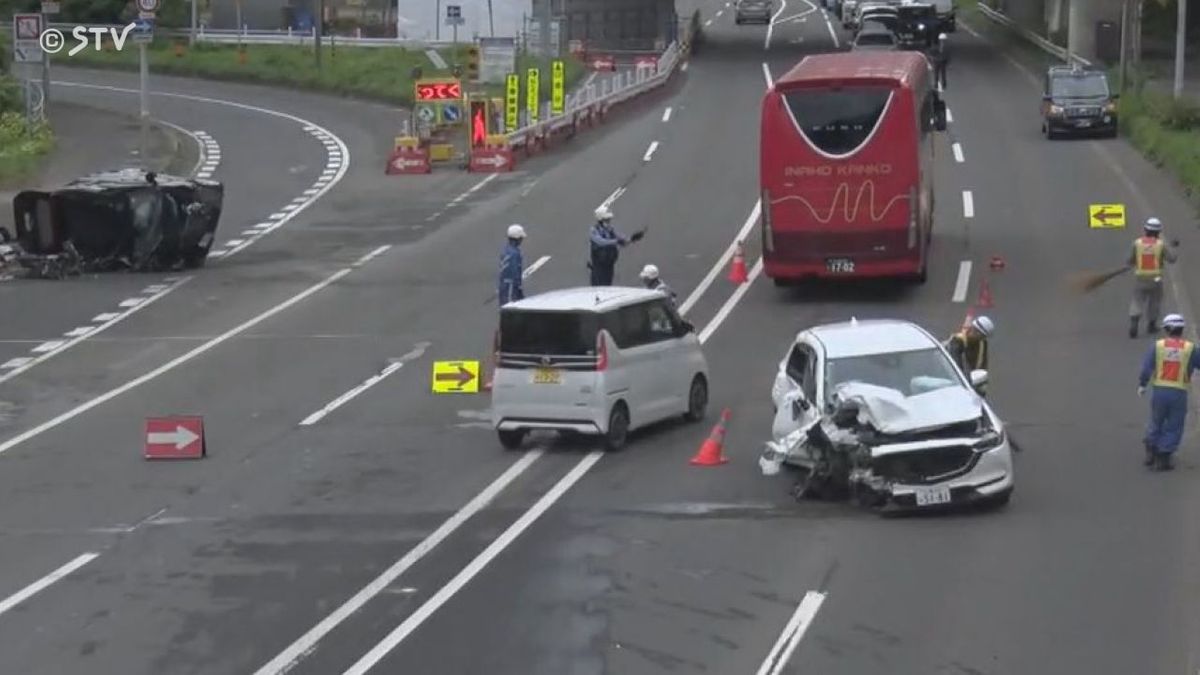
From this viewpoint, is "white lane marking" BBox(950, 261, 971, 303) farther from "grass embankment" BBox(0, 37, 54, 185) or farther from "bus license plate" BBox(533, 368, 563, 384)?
"grass embankment" BBox(0, 37, 54, 185)

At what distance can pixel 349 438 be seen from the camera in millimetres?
25156

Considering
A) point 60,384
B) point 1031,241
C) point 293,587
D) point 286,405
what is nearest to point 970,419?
point 293,587

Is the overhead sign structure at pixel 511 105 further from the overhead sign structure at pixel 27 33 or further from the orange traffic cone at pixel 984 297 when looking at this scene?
the orange traffic cone at pixel 984 297

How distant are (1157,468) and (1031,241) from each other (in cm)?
1918

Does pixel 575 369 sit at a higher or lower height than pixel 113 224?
higher

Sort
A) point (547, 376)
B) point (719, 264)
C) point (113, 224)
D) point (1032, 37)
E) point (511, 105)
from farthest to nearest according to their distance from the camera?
1. point (1032, 37)
2. point (511, 105)
3. point (113, 224)
4. point (719, 264)
5. point (547, 376)

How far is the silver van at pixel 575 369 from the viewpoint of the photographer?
23.7 meters

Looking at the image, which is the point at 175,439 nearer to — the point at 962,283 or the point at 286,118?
the point at 962,283

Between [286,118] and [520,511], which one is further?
[286,118]

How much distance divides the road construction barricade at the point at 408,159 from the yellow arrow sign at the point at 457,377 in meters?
26.6

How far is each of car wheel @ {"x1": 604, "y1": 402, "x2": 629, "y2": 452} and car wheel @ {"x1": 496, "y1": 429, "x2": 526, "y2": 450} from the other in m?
0.92

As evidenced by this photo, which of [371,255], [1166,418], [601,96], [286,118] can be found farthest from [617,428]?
[286,118]

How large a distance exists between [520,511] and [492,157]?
3446 cm

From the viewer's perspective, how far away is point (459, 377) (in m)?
28.4
